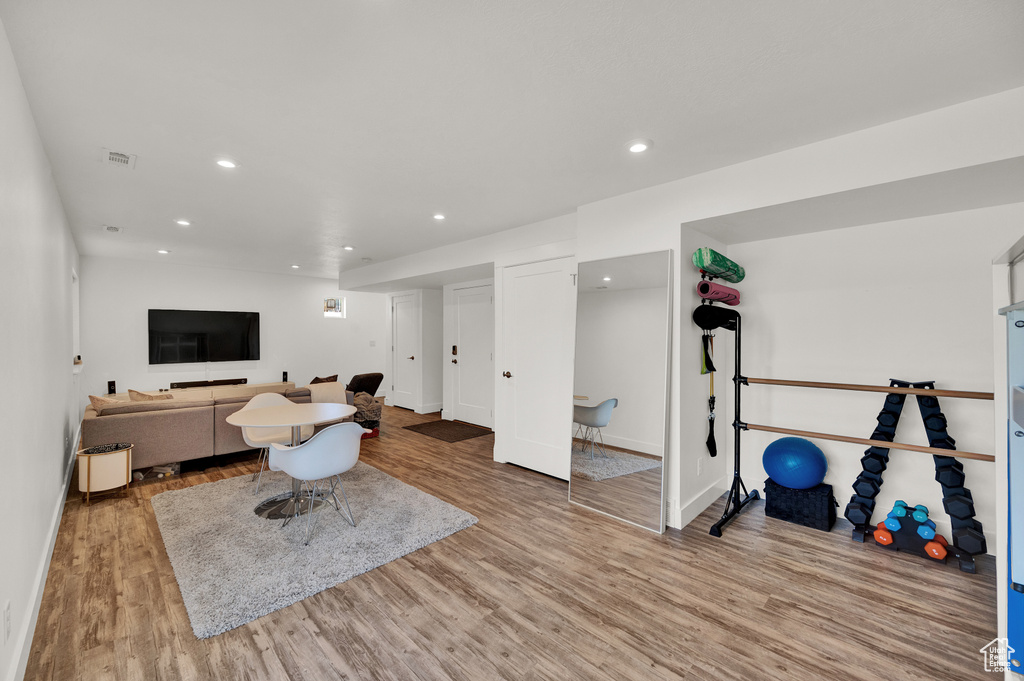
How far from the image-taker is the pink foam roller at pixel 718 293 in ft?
9.82

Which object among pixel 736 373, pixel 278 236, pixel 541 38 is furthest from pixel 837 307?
pixel 278 236

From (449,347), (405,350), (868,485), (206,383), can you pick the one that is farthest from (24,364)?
(206,383)

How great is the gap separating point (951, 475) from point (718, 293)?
1.69 meters

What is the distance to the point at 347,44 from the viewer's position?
163 cm

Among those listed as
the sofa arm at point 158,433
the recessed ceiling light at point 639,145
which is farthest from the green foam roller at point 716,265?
the sofa arm at point 158,433

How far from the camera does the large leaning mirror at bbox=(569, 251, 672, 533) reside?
304cm

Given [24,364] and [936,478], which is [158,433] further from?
[936,478]

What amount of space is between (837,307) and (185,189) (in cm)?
489

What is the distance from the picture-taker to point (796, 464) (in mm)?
2990

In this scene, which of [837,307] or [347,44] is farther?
[837,307]

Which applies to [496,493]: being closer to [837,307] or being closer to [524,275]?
[524,275]

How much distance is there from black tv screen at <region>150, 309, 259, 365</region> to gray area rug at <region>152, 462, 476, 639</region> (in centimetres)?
415

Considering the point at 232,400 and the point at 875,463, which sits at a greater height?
the point at 232,400

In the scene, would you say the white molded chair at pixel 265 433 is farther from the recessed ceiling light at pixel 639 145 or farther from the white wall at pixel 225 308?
the white wall at pixel 225 308
